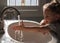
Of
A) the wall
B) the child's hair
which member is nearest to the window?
the wall

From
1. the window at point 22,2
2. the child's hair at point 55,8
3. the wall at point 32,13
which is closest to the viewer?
the child's hair at point 55,8

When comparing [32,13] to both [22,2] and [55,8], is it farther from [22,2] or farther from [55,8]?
[55,8]

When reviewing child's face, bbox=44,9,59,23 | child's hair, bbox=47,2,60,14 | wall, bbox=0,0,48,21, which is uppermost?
child's hair, bbox=47,2,60,14

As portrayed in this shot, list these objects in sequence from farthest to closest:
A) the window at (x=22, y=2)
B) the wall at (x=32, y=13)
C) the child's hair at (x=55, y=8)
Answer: the window at (x=22, y=2), the wall at (x=32, y=13), the child's hair at (x=55, y=8)

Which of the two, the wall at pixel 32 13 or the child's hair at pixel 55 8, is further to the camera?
the wall at pixel 32 13

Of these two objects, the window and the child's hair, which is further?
the window

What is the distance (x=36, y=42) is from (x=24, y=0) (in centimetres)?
106

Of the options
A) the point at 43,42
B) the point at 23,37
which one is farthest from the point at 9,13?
the point at 43,42

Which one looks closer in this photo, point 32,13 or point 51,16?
point 51,16

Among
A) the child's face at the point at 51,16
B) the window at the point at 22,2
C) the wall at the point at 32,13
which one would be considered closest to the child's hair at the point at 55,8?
the child's face at the point at 51,16

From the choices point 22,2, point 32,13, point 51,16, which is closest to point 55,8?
point 51,16

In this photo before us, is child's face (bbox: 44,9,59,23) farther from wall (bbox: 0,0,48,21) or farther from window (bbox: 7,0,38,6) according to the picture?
window (bbox: 7,0,38,6)

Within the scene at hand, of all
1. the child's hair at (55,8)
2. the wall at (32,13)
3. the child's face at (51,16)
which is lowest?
the wall at (32,13)

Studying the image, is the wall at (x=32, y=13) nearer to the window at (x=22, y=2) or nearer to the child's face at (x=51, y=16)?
the window at (x=22, y=2)
